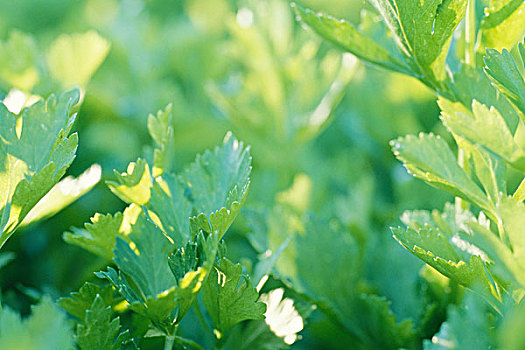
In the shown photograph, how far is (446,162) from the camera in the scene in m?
0.53

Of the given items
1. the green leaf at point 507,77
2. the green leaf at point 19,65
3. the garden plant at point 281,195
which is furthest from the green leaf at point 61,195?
the green leaf at point 507,77

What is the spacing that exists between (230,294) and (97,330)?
11 centimetres

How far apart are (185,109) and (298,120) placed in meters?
0.21

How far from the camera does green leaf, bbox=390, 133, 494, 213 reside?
1.69 ft

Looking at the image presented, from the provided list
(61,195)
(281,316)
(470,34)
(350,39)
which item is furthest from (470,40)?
(61,195)

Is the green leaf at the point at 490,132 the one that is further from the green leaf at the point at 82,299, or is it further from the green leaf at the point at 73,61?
the green leaf at the point at 73,61

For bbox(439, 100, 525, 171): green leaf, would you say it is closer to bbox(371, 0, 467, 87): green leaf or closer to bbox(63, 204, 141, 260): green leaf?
bbox(371, 0, 467, 87): green leaf

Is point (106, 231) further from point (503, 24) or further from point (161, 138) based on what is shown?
point (503, 24)

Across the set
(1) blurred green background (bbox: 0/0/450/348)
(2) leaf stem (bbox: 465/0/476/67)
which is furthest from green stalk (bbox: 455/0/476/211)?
(1) blurred green background (bbox: 0/0/450/348)

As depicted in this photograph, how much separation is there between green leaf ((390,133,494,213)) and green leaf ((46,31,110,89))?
0.50 m

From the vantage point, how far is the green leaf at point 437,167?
20.2 inches

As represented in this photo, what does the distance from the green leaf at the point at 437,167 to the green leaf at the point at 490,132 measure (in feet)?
0.20

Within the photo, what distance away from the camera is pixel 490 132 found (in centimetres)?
46

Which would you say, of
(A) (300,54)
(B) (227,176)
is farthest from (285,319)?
(A) (300,54)
